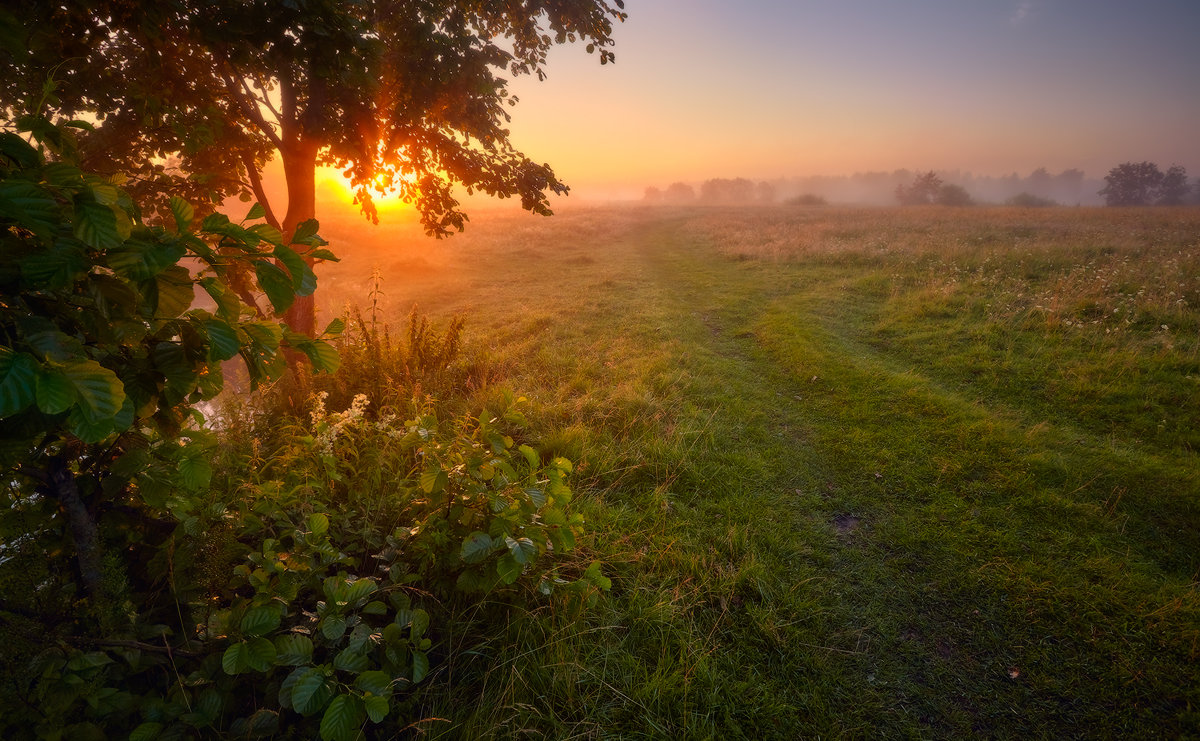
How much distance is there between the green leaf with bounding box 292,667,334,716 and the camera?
70.2 inches

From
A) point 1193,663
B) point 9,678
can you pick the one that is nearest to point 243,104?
point 9,678

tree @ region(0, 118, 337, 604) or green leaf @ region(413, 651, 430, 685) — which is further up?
tree @ region(0, 118, 337, 604)

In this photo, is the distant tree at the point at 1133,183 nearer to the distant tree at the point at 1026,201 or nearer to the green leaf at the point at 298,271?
the distant tree at the point at 1026,201

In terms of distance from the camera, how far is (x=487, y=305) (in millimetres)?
13617

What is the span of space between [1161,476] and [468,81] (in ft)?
Answer: 29.6

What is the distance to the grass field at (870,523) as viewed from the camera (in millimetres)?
2791

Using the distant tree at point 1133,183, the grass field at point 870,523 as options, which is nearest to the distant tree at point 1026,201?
the distant tree at point 1133,183

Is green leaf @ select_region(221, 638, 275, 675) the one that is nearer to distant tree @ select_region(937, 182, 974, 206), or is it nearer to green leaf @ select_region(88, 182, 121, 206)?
green leaf @ select_region(88, 182, 121, 206)

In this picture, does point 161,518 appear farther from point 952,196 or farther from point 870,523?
point 952,196

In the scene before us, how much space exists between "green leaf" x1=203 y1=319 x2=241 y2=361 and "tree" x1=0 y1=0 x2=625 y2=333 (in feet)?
8.95

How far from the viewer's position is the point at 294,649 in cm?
196

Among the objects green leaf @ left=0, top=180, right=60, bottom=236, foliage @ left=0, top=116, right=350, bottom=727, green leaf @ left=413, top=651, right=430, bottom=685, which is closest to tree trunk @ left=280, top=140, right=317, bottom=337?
foliage @ left=0, top=116, right=350, bottom=727

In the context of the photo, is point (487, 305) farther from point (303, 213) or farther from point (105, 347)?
point (105, 347)

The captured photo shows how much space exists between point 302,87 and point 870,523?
8457 millimetres
